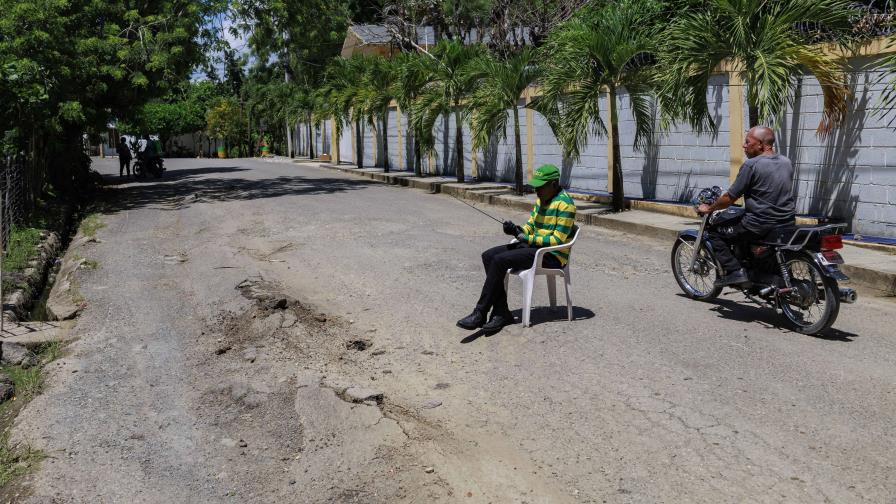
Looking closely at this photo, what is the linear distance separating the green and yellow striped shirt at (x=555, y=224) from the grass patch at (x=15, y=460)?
396 centimetres

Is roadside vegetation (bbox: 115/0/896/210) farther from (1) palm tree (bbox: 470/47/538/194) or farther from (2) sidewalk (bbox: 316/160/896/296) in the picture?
(2) sidewalk (bbox: 316/160/896/296)

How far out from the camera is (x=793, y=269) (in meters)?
7.04

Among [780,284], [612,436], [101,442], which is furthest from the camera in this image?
[780,284]

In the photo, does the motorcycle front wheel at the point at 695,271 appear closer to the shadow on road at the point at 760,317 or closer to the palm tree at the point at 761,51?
the shadow on road at the point at 760,317

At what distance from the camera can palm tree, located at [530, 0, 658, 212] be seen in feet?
49.2

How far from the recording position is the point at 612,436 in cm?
477

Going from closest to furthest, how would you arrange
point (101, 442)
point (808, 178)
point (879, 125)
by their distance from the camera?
point (101, 442)
point (879, 125)
point (808, 178)

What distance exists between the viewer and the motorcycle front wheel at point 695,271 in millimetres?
8047

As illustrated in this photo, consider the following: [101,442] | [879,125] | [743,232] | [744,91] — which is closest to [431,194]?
[744,91]

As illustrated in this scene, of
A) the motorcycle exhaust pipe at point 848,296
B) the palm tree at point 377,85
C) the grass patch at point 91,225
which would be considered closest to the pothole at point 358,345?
the motorcycle exhaust pipe at point 848,296

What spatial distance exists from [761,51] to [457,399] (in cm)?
824

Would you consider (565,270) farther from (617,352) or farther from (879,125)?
(879,125)

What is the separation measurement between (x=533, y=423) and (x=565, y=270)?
94.2 inches

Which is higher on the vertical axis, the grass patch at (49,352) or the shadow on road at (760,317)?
the shadow on road at (760,317)
